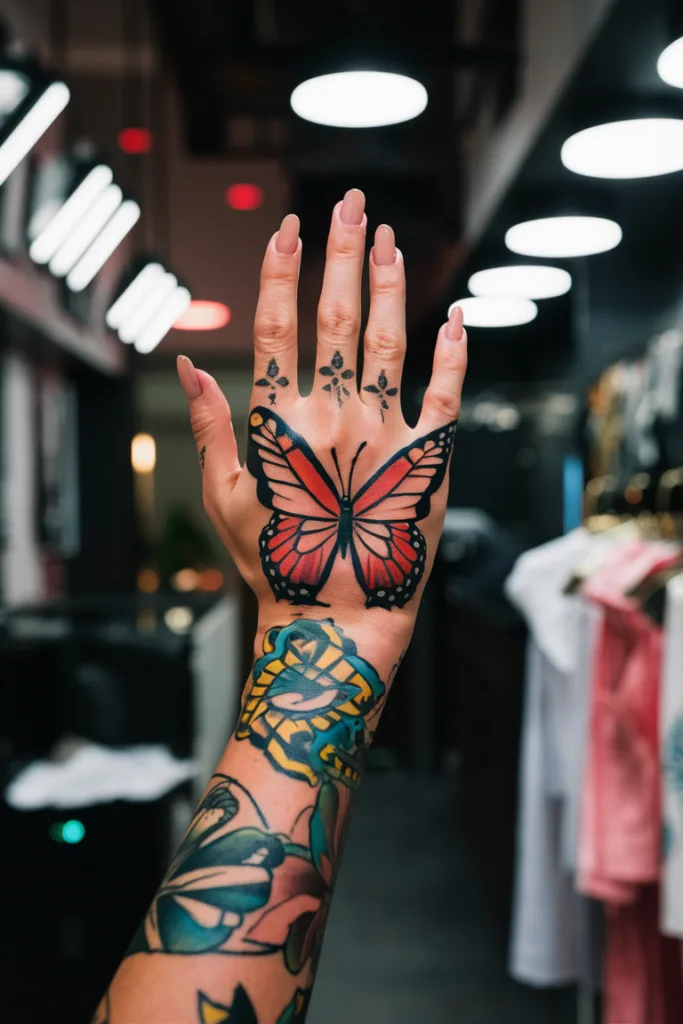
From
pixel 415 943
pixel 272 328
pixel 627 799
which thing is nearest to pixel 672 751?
pixel 627 799

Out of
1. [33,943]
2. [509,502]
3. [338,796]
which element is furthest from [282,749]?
[509,502]

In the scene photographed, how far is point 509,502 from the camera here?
5.39 meters

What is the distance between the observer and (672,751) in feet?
A: 4.66

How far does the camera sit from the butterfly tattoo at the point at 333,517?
69 cm

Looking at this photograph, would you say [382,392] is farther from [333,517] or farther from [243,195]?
[243,195]

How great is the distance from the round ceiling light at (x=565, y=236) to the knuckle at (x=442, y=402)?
67.4 inches

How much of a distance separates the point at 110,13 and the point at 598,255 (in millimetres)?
3150

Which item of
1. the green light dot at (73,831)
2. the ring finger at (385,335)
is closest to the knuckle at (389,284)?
the ring finger at (385,335)

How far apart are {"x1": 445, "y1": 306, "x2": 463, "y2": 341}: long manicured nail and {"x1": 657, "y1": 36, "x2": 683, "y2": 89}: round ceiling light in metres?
0.99

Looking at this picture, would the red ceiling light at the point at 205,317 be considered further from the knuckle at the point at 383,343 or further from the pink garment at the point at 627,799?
the knuckle at the point at 383,343

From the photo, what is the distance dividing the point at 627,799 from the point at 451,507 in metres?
3.85

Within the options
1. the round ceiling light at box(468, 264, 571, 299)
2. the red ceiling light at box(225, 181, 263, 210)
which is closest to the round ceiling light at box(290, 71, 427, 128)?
the round ceiling light at box(468, 264, 571, 299)

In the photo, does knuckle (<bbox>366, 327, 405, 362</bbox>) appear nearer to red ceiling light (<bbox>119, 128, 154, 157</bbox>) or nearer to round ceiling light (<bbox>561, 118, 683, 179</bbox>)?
round ceiling light (<bbox>561, 118, 683, 179</bbox>)

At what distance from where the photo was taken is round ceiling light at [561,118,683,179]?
1.75 meters
